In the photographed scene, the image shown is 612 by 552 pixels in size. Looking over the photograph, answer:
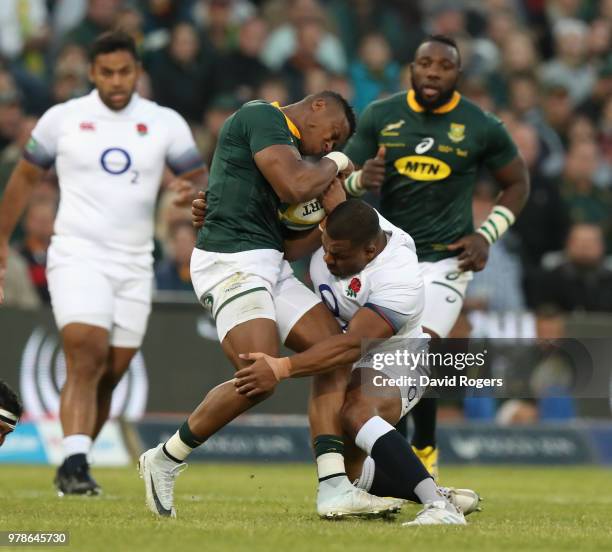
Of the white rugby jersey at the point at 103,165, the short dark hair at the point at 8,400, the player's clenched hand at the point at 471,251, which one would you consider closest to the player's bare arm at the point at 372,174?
the player's clenched hand at the point at 471,251

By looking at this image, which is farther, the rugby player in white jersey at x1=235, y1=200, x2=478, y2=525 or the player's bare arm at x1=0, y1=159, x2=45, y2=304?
the player's bare arm at x1=0, y1=159, x2=45, y2=304

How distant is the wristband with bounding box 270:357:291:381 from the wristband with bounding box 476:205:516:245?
2.92 m

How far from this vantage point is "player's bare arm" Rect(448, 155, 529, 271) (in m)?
9.85

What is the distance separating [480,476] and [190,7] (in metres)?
8.37

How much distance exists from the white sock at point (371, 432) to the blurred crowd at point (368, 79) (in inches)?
267

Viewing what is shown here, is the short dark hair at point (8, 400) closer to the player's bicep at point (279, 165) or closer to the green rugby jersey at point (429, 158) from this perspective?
the player's bicep at point (279, 165)

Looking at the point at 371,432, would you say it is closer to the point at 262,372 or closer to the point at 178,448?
the point at 262,372

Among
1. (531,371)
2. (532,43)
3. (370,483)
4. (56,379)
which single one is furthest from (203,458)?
(532,43)

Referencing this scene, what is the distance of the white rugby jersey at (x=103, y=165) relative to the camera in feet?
32.9

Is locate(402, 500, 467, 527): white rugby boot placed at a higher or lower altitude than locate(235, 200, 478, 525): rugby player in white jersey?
lower

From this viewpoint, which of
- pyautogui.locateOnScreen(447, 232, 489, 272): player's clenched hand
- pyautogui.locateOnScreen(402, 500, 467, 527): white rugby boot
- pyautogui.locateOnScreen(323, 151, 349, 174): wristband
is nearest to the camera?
pyautogui.locateOnScreen(402, 500, 467, 527): white rugby boot

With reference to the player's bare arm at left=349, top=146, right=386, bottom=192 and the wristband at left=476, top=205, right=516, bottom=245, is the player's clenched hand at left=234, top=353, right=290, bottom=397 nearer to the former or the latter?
the player's bare arm at left=349, top=146, right=386, bottom=192

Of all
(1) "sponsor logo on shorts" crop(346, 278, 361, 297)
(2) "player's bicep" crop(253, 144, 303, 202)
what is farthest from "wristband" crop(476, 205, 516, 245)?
(2) "player's bicep" crop(253, 144, 303, 202)

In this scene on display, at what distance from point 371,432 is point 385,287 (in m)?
0.80
